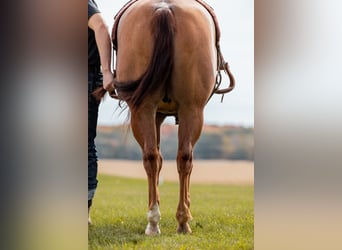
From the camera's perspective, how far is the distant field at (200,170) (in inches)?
106

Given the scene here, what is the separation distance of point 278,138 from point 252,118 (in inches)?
5.7

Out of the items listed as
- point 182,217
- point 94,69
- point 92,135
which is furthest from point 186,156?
point 94,69

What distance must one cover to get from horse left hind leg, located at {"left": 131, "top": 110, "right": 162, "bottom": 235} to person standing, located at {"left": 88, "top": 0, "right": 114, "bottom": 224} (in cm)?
21

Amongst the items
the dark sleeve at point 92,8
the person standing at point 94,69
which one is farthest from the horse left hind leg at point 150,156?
the dark sleeve at point 92,8

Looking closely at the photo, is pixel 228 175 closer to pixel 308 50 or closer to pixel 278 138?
pixel 278 138

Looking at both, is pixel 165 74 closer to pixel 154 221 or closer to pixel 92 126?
pixel 92 126

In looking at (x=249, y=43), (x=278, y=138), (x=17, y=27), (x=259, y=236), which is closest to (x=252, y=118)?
(x=278, y=138)

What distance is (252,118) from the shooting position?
2625 millimetres

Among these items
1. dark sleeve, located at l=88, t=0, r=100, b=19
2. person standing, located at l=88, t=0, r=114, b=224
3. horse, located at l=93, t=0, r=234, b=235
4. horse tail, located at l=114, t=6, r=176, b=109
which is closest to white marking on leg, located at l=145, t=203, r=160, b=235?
horse, located at l=93, t=0, r=234, b=235

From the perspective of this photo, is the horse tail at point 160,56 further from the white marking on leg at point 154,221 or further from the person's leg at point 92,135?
the white marking on leg at point 154,221

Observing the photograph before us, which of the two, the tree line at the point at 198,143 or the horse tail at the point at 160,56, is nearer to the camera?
the horse tail at the point at 160,56

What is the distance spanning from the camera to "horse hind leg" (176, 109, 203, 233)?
8.67ft

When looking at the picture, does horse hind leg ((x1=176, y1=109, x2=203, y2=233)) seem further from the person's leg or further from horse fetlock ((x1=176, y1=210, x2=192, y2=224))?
the person's leg

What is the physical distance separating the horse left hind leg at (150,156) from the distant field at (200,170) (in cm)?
5
